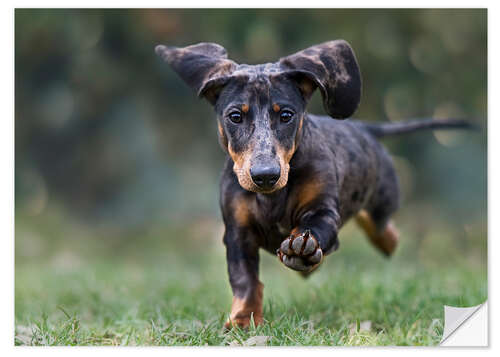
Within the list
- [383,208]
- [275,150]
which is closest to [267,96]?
[275,150]

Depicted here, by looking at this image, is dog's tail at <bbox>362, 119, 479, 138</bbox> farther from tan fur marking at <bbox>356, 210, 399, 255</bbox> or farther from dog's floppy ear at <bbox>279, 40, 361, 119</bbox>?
dog's floppy ear at <bbox>279, 40, 361, 119</bbox>

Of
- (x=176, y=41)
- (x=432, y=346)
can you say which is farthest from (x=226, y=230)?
(x=176, y=41)

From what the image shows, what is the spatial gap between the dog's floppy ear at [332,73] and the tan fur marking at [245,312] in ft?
3.18

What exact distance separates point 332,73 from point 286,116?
33 cm

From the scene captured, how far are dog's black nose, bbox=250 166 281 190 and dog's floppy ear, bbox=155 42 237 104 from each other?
532 mm

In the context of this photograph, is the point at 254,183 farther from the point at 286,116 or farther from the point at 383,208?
the point at 383,208

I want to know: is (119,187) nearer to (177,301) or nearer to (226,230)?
(177,301)

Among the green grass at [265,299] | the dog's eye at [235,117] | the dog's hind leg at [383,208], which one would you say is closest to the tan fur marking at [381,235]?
the dog's hind leg at [383,208]

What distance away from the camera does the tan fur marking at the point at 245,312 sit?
3.37 meters

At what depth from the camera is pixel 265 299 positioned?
157 inches

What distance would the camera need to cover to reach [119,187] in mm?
8242

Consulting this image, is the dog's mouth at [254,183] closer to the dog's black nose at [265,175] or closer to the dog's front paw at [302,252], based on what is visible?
the dog's black nose at [265,175]

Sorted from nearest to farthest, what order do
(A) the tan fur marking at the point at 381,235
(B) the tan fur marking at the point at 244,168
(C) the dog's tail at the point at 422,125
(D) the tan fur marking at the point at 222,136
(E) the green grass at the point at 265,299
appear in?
1. (B) the tan fur marking at the point at 244,168
2. (D) the tan fur marking at the point at 222,136
3. (E) the green grass at the point at 265,299
4. (A) the tan fur marking at the point at 381,235
5. (C) the dog's tail at the point at 422,125

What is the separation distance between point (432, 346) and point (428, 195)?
162 inches
